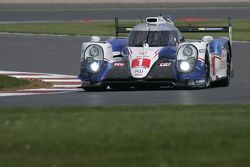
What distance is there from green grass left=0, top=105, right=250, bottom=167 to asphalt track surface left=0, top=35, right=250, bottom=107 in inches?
A: 166

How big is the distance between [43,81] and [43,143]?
12.9 metres

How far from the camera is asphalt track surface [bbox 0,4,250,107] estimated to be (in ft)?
55.0

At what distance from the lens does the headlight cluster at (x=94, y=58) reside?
1975cm

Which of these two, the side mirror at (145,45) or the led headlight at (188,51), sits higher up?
the side mirror at (145,45)

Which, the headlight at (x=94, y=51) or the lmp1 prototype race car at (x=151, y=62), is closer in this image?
the lmp1 prototype race car at (x=151, y=62)

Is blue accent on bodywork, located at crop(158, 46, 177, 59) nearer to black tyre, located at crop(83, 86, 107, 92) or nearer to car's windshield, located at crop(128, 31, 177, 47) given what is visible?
car's windshield, located at crop(128, 31, 177, 47)

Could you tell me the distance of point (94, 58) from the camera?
1991 centimetres

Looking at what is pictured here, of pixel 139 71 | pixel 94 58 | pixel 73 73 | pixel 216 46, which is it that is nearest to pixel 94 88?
pixel 94 58

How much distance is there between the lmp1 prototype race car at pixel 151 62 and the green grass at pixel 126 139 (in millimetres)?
6898

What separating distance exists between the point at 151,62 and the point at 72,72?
19.6ft

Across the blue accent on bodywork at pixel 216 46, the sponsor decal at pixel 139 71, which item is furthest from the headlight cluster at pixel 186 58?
the blue accent on bodywork at pixel 216 46

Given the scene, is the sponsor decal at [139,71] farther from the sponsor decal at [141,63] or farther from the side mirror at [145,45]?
the side mirror at [145,45]

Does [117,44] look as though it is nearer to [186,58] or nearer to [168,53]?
[168,53]

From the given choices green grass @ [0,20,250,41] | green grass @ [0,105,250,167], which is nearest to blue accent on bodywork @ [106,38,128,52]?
green grass @ [0,105,250,167]
